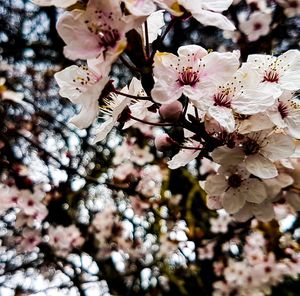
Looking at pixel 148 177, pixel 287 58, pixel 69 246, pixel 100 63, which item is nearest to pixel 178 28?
pixel 148 177

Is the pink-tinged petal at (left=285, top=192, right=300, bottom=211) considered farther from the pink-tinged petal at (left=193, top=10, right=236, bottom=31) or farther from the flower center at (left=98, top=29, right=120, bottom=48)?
the flower center at (left=98, top=29, right=120, bottom=48)

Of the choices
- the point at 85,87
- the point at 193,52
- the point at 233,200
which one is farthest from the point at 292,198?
the point at 85,87

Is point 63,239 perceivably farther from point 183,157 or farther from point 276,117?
point 276,117

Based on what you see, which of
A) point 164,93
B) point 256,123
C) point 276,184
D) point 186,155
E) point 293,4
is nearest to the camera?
point 164,93

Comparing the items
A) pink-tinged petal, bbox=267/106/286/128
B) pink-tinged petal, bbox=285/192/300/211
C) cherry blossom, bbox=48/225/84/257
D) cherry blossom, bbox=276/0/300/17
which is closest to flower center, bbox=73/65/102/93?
pink-tinged petal, bbox=267/106/286/128

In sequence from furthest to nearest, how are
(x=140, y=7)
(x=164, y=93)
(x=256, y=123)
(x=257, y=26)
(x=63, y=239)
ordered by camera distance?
(x=63, y=239)
(x=257, y=26)
(x=256, y=123)
(x=164, y=93)
(x=140, y=7)
